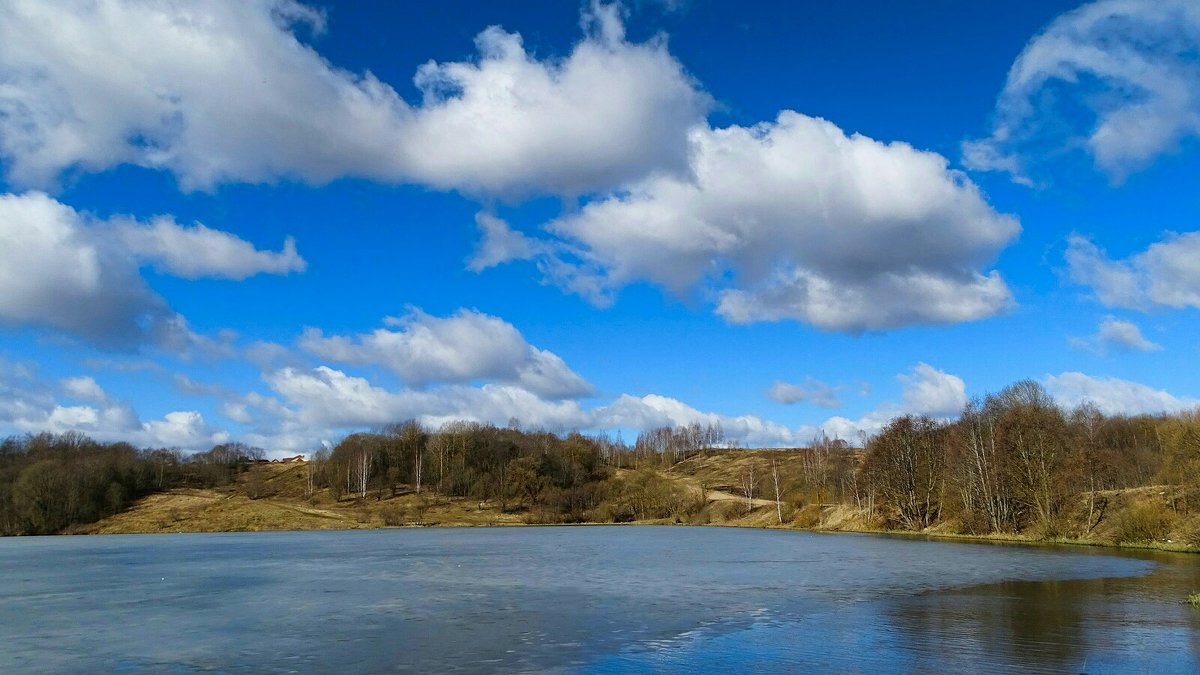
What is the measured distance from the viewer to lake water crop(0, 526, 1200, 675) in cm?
2288

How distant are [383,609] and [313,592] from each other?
983cm

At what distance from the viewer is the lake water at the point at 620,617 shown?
22875mm

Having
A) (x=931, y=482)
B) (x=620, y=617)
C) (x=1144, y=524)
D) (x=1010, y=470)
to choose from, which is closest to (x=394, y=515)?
(x=931, y=482)

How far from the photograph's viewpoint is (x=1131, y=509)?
71188 mm

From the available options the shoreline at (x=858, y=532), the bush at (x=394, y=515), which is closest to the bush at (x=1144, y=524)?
the shoreline at (x=858, y=532)

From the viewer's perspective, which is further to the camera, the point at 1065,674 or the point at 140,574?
the point at 140,574

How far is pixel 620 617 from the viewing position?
103ft

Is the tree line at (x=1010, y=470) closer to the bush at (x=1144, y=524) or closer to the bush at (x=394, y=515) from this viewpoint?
the bush at (x=1144, y=524)

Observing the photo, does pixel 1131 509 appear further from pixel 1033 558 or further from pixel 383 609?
pixel 383 609

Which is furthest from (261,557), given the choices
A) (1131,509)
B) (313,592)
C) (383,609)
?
(1131,509)

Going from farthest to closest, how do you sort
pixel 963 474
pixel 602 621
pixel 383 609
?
pixel 963 474, pixel 383 609, pixel 602 621

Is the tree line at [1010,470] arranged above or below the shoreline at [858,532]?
above

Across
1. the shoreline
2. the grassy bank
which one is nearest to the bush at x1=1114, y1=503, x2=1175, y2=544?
the shoreline

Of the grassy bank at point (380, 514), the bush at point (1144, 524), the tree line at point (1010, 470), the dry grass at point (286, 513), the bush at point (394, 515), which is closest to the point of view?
the bush at point (1144, 524)
